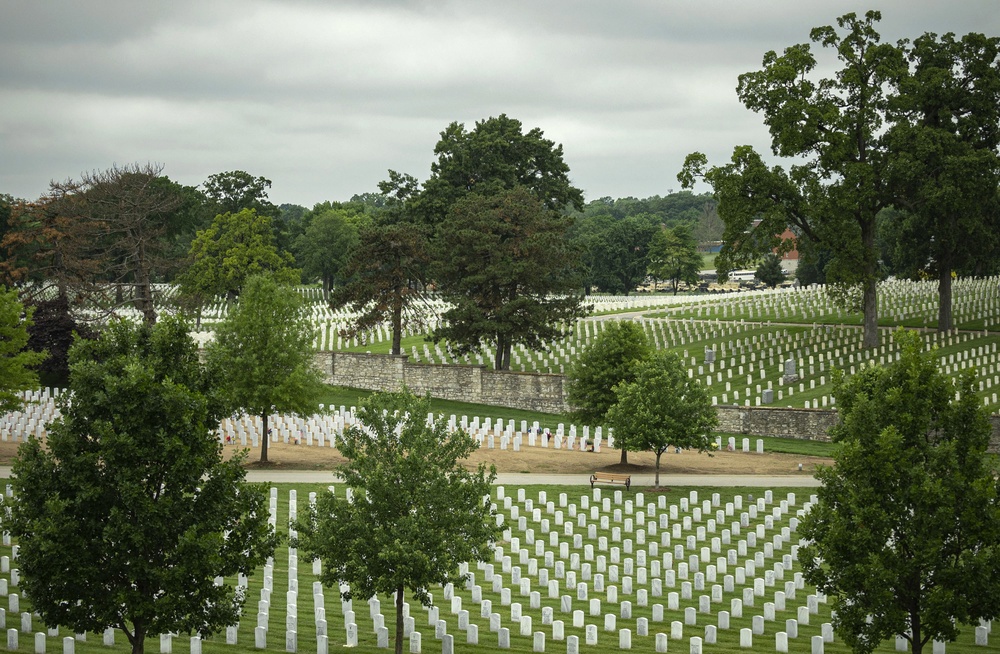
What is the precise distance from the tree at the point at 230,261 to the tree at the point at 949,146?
1466 inches

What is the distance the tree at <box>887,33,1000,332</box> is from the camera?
5253 cm

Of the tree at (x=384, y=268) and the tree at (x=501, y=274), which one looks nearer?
the tree at (x=501, y=274)

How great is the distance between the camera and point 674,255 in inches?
4104

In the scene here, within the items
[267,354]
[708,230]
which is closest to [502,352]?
[267,354]

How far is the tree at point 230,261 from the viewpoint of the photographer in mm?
72812

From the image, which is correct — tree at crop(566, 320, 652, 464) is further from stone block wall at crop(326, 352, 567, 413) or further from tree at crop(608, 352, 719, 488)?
stone block wall at crop(326, 352, 567, 413)

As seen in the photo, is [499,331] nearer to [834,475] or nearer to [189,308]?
[189,308]

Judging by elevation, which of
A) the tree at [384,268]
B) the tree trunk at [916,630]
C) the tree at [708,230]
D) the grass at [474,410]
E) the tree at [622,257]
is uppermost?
the tree at [708,230]

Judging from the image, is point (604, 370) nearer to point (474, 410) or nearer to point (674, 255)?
point (474, 410)

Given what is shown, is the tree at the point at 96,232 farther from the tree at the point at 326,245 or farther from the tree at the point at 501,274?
the tree at the point at 326,245

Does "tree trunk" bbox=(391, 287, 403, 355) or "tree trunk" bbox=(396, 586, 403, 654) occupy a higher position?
"tree trunk" bbox=(391, 287, 403, 355)

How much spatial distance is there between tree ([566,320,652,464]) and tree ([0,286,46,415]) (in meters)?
19.0

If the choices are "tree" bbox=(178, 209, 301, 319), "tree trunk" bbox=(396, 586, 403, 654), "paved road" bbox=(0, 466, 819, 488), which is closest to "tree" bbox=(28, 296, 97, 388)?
"paved road" bbox=(0, 466, 819, 488)

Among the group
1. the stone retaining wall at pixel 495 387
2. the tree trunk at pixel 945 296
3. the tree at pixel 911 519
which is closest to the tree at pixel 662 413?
the stone retaining wall at pixel 495 387
